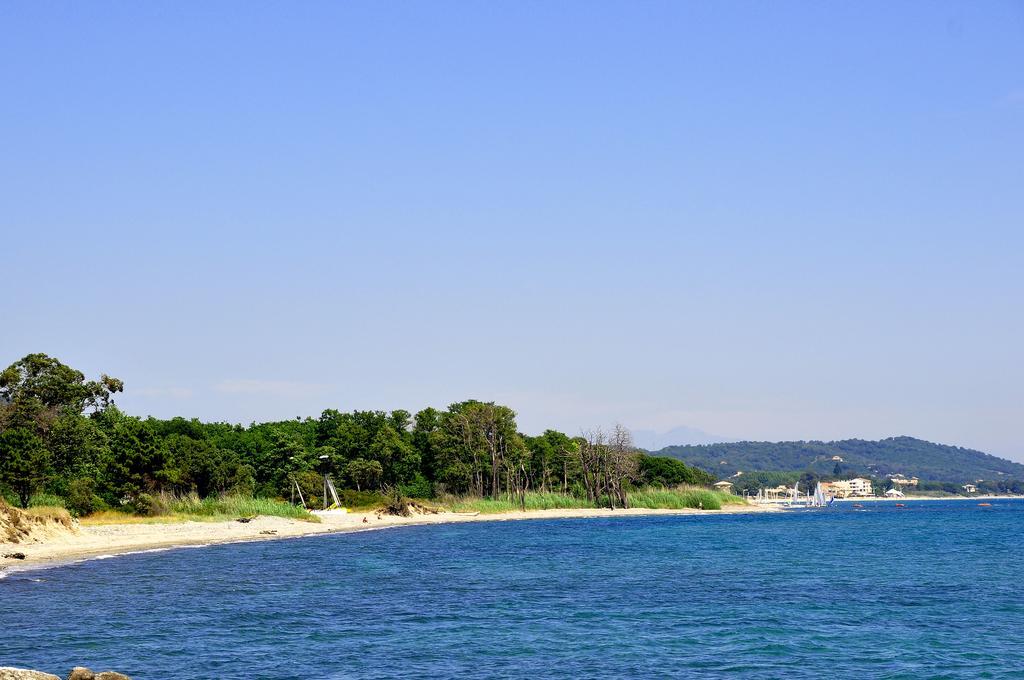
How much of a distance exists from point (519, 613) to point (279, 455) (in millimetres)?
74907

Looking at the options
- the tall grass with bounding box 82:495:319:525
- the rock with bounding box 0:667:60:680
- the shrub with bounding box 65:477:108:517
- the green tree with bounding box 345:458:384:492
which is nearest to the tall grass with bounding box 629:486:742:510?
the green tree with bounding box 345:458:384:492

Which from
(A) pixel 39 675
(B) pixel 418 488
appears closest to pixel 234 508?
(B) pixel 418 488

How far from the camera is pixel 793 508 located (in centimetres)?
17950

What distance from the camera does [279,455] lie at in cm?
10988

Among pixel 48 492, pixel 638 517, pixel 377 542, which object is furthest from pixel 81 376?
pixel 638 517

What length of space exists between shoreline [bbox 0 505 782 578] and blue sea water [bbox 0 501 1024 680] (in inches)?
→ 125

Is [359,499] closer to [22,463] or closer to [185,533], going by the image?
[185,533]

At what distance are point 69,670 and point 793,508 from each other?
16605cm

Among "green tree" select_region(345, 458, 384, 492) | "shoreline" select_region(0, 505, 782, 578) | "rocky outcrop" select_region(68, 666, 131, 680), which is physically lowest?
"rocky outcrop" select_region(68, 666, 131, 680)

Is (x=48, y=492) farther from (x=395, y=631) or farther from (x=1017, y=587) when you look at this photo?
(x=1017, y=587)

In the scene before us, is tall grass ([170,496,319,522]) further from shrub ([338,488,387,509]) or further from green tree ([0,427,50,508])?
shrub ([338,488,387,509])

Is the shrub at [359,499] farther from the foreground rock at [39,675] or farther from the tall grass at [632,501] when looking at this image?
the foreground rock at [39,675]

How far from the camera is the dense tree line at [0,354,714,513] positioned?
89.9 metres

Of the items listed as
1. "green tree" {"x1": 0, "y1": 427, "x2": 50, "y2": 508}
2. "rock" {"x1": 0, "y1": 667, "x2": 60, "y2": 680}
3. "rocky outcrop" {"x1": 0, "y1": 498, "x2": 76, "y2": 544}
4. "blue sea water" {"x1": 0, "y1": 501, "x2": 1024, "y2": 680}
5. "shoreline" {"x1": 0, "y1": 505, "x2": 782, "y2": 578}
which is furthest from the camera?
"green tree" {"x1": 0, "y1": 427, "x2": 50, "y2": 508}
